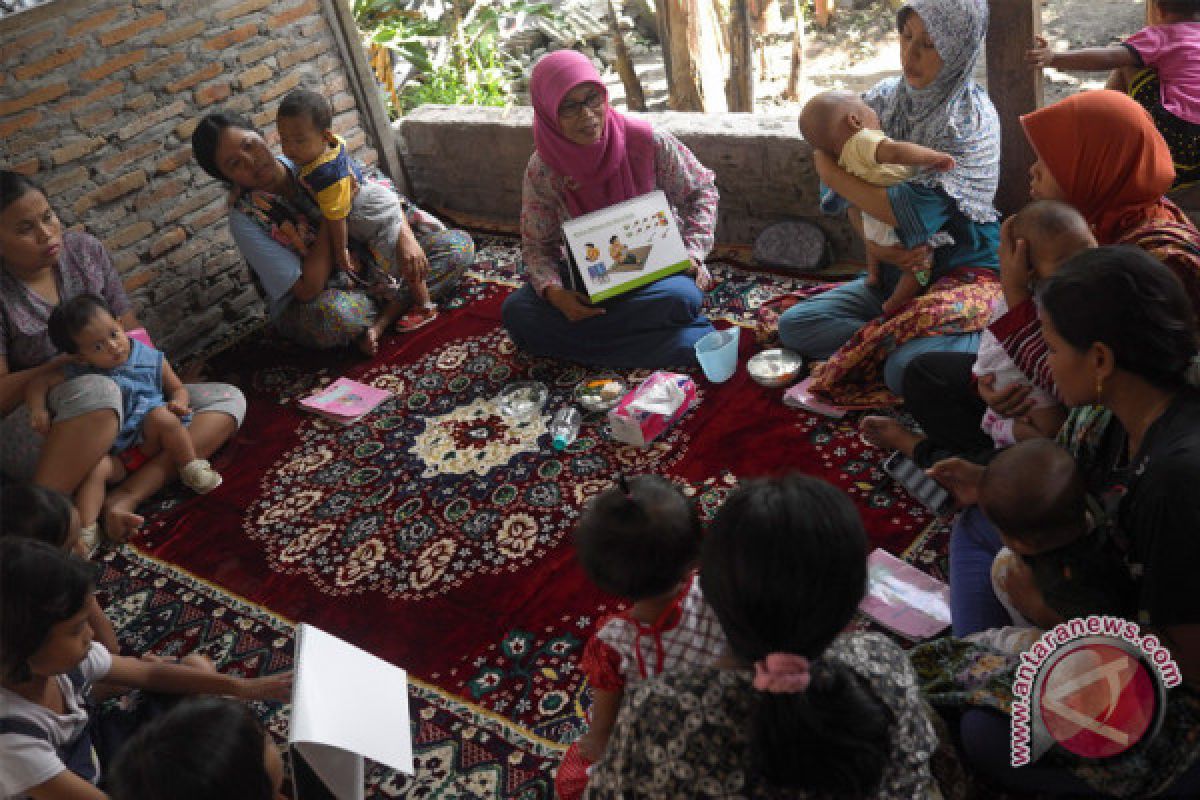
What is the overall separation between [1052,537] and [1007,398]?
0.69 metres

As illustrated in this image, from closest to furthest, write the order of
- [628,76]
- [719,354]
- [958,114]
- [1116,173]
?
[1116,173]
[958,114]
[719,354]
[628,76]

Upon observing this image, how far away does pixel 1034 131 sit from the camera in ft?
8.59

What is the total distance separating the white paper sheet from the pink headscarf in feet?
6.62

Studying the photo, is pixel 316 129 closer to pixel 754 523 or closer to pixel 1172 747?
pixel 754 523

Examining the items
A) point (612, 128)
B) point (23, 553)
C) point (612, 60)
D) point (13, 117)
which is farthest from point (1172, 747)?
point (612, 60)

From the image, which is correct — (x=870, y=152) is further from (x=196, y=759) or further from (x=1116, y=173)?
(x=196, y=759)

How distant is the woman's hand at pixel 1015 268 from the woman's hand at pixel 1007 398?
22 cm

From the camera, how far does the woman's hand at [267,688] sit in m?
2.57

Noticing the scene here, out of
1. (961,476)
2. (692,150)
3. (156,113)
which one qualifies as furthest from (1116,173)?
(156,113)

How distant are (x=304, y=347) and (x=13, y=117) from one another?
57.3 inches

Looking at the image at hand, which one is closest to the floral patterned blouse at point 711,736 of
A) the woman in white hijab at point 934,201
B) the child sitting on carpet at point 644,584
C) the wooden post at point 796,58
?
the child sitting on carpet at point 644,584

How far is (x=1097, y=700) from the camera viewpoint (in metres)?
1.76

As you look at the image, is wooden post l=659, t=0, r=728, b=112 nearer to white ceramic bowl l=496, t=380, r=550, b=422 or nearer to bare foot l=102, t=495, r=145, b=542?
white ceramic bowl l=496, t=380, r=550, b=422

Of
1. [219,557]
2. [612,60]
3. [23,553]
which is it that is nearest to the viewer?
[23,553]
